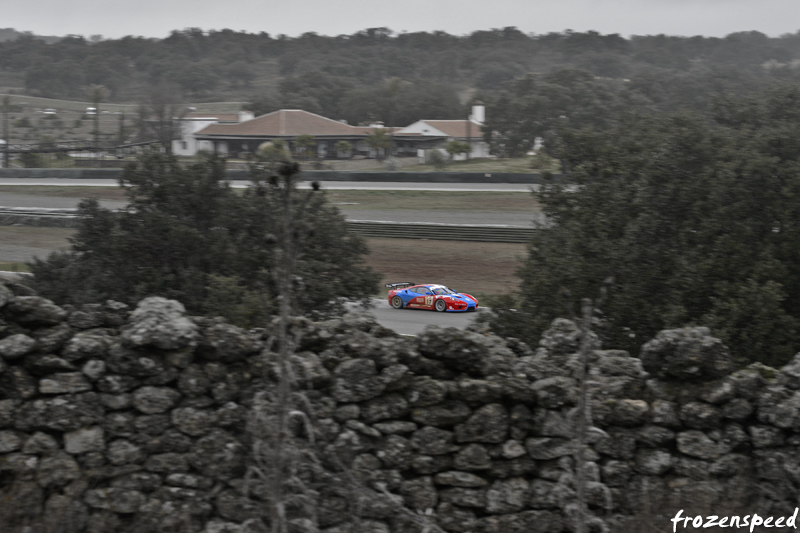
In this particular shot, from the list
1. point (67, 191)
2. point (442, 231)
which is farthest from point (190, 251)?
point (67, 191)

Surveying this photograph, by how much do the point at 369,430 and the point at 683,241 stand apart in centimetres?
1210

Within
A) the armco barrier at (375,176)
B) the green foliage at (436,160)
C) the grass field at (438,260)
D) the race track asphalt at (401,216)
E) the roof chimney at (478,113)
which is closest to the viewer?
the grass field at (438,260)

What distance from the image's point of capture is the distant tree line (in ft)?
289

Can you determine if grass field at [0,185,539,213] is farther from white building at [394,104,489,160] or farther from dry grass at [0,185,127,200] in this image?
white building at [394,104,489,160]

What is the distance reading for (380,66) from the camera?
13225cm

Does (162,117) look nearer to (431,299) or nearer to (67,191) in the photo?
(67,191)

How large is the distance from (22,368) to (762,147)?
16909mm

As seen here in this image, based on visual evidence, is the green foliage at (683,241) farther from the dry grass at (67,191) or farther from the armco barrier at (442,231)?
the dry grass at (67,191)

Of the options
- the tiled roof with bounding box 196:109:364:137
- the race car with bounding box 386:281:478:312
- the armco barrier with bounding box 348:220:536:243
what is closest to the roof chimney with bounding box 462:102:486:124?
the tiled roof with bounding box 196:109:364:137

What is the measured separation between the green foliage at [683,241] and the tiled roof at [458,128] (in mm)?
54424

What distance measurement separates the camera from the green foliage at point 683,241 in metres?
13.5

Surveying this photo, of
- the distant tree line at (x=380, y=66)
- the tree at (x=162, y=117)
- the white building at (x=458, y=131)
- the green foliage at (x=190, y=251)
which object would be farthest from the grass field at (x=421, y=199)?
the distant tree line at (x=380, y=66)

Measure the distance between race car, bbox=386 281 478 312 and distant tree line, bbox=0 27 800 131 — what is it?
57.7 m

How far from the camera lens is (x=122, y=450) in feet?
16.1
